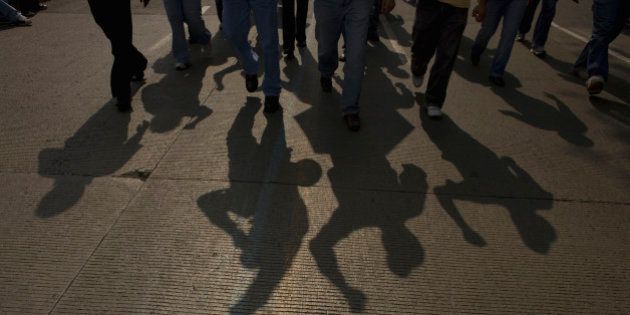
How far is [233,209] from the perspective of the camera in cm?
276

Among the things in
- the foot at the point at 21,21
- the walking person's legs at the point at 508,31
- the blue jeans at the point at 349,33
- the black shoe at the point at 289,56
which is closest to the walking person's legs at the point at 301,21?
the black shoe at the point at 289,56

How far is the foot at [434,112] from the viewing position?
13.0 feet

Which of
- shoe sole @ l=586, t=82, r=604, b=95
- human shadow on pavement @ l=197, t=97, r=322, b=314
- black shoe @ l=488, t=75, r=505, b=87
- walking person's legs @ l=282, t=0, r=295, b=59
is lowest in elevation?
human shadow on pavement @ l=197, t=97, r=322, b=314

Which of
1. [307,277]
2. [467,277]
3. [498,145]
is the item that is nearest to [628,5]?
[498,145]

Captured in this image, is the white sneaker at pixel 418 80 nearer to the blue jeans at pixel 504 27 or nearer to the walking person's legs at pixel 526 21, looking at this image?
the blue jeans at pixel 504 27

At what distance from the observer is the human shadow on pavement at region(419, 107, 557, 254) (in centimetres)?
262

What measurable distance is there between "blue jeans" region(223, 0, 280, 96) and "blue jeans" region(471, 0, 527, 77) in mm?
2639

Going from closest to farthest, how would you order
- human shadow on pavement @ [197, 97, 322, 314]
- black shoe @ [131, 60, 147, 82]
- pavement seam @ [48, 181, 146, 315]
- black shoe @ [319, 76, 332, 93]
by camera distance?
1. pavement seam @ [48, 181, 146, 315]
2. human shadow on pavement @ [197, 97, 322, 314]
3. black shoe @ [319, 76, 332, 93]
4. black shoe @ [131, 60, 147, 82]

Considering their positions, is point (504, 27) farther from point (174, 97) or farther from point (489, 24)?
point (174, 97)

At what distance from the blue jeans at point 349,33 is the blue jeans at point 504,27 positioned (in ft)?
6.31

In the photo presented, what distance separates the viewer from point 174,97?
4.34 metres

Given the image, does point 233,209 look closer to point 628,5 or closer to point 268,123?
point 268,123

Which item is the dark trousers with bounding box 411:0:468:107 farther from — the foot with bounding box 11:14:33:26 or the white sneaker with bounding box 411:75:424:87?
the foot with bounding box 11:14:33:26

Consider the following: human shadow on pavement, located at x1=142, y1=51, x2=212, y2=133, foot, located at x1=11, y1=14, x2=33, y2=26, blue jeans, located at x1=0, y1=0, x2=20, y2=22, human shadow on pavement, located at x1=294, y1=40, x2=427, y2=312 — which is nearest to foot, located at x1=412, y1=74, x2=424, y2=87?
human shadow on pavement, located at x1=294, y1=40, x2=427, y2=312
